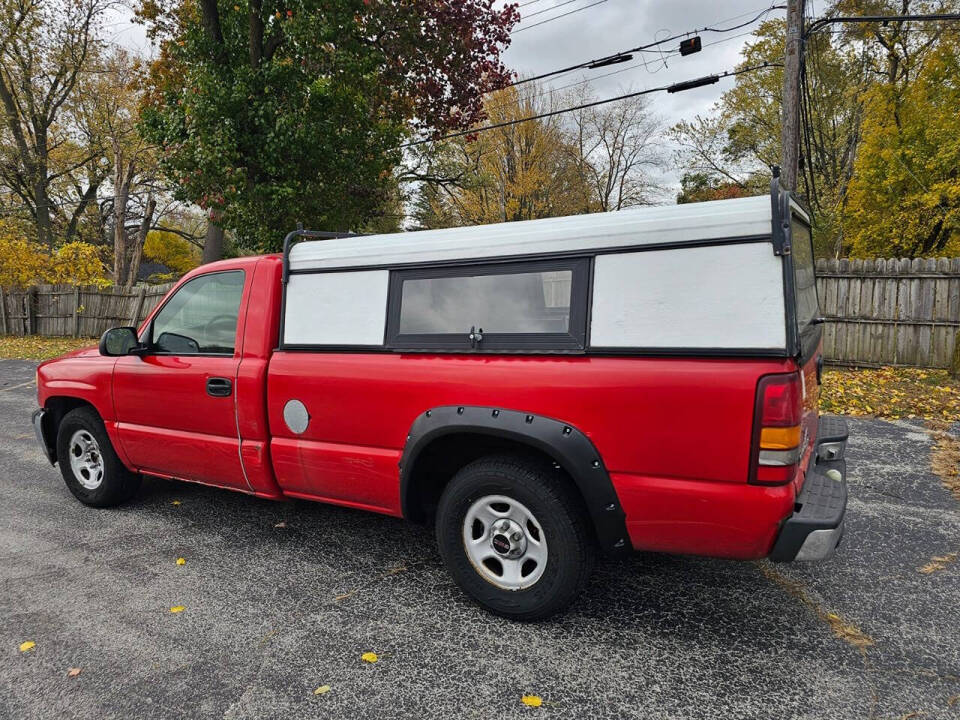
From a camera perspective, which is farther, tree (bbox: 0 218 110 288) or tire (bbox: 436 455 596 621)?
tree (bbox: 0 218 110 288)

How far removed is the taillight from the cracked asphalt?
903 millimetres

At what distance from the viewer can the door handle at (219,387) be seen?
3.72 meters

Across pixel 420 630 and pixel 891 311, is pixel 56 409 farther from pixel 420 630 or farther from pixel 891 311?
pixel 891 311

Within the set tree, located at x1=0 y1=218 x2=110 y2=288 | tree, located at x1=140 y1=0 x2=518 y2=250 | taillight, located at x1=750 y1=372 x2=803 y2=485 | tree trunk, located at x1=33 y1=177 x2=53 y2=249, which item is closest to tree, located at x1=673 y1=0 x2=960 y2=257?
tree, located at x1=140 y1=0 x2=518 y2=250

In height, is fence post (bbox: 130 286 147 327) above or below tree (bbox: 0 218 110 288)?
below

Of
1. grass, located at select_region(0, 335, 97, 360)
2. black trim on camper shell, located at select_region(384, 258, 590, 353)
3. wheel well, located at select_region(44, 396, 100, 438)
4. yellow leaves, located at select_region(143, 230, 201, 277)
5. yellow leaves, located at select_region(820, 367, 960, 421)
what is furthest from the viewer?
yellow leaves, located at select_region(143, 230, 201, 277)

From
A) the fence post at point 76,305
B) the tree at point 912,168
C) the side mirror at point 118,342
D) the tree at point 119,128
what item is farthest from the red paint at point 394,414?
the tree at point 119,128

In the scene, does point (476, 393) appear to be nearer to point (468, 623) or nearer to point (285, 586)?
point (468, 623)

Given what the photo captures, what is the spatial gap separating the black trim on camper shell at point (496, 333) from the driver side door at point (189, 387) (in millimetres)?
1162

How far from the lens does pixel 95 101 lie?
2620cm

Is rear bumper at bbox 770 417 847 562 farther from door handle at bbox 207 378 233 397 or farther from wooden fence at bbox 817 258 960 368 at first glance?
wooden fence at bbox 817 258 960 368

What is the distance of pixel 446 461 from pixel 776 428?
1.65 m

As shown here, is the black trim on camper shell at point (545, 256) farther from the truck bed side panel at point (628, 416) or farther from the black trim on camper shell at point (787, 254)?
the truck bed side panel at point (628, 416)

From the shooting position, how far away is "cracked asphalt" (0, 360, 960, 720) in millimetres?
2443
